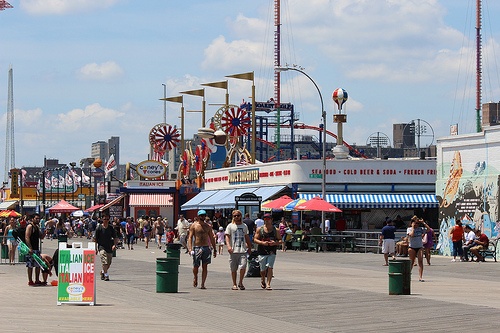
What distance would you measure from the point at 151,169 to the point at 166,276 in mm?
60462

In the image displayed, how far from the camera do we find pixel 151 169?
81.6 meters

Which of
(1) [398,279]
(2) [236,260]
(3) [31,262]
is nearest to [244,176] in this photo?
(3) [31,262]

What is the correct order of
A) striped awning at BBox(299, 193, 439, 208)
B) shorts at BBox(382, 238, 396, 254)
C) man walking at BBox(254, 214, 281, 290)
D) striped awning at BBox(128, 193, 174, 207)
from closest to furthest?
1. man walking at BBox(254, 214, 281, 290)
2. shorts at BBox(382, 238, 396, 254)
3. striped awning at BBox(299, 193, 439, 208)
4. striped awning at BBox(128, 193, 174, 207)

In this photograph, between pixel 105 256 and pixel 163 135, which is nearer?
pixel 105 256

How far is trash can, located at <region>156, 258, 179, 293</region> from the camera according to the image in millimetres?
21344

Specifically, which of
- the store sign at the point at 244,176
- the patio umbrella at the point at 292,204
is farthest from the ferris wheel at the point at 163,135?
the patio umbrella at the point at 292,204

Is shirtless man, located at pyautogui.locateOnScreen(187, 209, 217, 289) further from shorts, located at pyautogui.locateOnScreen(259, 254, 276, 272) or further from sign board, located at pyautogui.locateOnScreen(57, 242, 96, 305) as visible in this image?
sign board, located at pyautogui.locateOnScreen(57, 242, 96, 305)

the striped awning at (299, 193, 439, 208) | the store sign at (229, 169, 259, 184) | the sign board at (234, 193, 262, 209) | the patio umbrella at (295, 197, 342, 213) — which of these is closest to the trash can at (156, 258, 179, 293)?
the patio umbrella at (295, 197, 342, 213)

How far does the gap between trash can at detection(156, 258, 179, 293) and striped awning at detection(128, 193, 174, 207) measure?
57956 mm

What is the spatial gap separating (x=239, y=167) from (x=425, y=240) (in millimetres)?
31208

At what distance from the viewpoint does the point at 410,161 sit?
2172 inches

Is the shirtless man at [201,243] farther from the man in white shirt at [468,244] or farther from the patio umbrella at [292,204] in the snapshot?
the patio umbrella at [292,204]

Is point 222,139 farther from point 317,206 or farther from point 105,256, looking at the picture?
point 105,256

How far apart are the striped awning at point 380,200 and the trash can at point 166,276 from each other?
101ft
